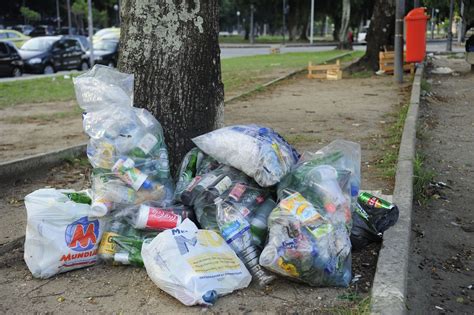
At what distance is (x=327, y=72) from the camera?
16.0m

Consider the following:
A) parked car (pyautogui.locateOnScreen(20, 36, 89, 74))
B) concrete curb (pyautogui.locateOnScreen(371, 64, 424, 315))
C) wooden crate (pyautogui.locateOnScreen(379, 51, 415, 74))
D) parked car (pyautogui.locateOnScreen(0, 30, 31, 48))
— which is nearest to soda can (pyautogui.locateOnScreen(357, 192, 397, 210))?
concrete curb (pyautogui.locateOnScreen(371, 64, 424, 315))

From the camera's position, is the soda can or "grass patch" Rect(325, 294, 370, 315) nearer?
"grass patch" Rect(325, 294, 370, 315)

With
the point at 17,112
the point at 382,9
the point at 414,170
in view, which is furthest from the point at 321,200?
the point at 382,9

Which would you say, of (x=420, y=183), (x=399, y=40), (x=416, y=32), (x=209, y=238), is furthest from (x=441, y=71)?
(x=209, y=238)

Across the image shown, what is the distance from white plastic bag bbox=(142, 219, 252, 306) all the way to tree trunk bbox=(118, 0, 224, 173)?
4.13 ft

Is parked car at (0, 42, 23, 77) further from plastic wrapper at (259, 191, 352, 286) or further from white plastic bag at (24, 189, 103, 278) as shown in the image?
plastic wrapper at (259, 191, 352, 286)

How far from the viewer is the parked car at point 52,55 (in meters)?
22.2

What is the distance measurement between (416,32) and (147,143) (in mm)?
10862

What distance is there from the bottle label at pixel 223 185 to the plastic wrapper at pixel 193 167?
0.31 meters

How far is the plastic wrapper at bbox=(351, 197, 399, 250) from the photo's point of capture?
Answer: 348cm

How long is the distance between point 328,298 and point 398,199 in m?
1.63

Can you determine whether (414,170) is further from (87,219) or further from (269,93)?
(269,93)

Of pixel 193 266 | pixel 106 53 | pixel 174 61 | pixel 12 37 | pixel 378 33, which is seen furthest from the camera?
pixel 12 37

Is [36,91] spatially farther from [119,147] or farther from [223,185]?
[223,185]
